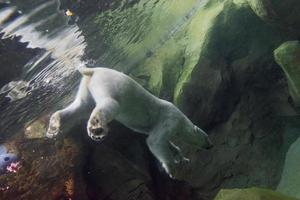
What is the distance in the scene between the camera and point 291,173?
291 inches

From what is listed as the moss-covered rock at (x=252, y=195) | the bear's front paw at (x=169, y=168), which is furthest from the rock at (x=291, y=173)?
the bear's front paw at (x=169, y=168)

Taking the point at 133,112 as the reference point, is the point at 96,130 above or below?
above

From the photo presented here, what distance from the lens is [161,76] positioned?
350 inches

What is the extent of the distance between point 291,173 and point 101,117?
5.40 metres

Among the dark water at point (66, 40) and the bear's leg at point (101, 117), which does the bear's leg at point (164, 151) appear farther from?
the dark water at point (66, 40)

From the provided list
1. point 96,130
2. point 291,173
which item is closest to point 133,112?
point 96,130

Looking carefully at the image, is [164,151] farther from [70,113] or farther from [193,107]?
[193,107]

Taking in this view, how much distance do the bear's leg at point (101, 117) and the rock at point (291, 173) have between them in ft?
15.7

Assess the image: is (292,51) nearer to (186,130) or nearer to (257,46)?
(257,46)

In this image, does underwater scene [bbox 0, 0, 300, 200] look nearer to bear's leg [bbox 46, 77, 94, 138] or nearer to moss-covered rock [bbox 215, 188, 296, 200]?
moss-covered rock [bbox 215, 188, 296, 200]

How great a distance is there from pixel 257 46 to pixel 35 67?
5630mm

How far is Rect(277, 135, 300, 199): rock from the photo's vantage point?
7055 millimetres

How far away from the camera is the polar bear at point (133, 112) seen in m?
4.40

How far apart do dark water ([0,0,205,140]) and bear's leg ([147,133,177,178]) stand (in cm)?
383
